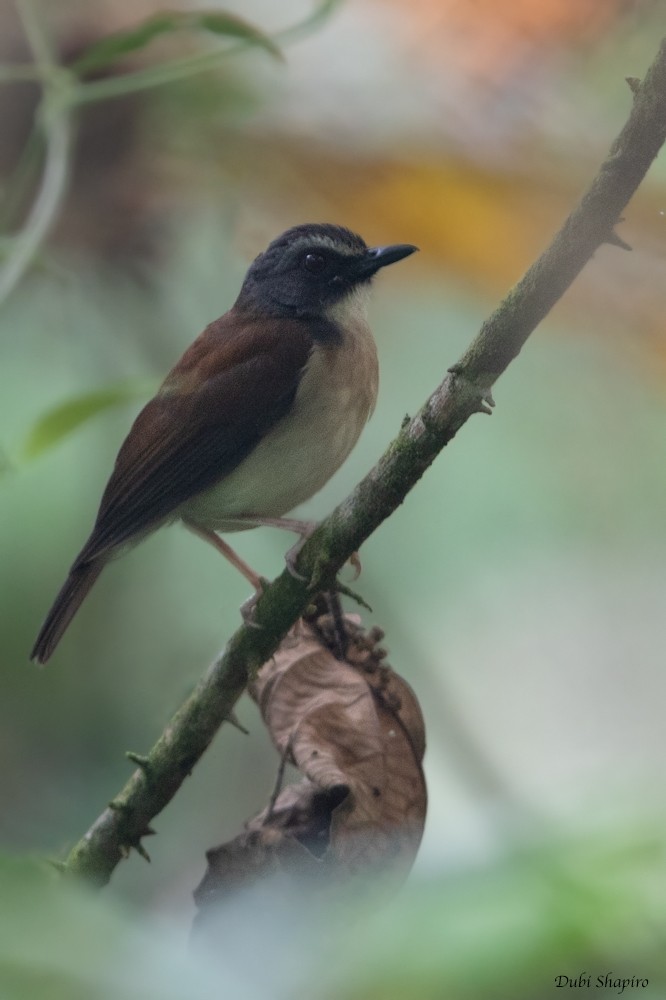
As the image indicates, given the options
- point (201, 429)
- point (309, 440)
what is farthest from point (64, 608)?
point (309, 440)

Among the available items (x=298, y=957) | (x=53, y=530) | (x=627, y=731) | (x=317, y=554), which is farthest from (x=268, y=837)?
(x=53, y=530)

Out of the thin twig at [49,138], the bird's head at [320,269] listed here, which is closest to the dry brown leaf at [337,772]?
the bird's head at [320,269]

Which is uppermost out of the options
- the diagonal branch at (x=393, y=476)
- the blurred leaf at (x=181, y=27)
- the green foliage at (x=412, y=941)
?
the blurred leaf at (x=181, y=27)

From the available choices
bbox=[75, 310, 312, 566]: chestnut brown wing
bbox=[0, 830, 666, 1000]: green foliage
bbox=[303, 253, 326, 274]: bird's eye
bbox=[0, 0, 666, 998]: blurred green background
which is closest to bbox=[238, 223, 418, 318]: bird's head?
bbox=[303, 253, 326, 274]: bird's eye

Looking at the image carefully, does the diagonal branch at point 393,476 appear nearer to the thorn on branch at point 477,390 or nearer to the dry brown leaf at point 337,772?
the thorn on branch at point 477,390

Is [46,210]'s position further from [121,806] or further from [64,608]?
[121,806]

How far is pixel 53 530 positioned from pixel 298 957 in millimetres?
3307

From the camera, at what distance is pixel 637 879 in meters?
1.08

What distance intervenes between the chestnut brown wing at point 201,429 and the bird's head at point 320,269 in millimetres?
201

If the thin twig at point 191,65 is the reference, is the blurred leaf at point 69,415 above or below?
below

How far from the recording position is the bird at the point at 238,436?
289cm

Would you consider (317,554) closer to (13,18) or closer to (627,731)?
(627,731)

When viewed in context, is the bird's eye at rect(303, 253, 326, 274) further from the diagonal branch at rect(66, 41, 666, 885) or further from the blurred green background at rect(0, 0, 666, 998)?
the diagonal branch at rect(66, 41, 666, 885)

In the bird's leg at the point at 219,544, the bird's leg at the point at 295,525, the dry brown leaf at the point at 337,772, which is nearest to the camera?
the dry brown leaf at the point at 337,772
